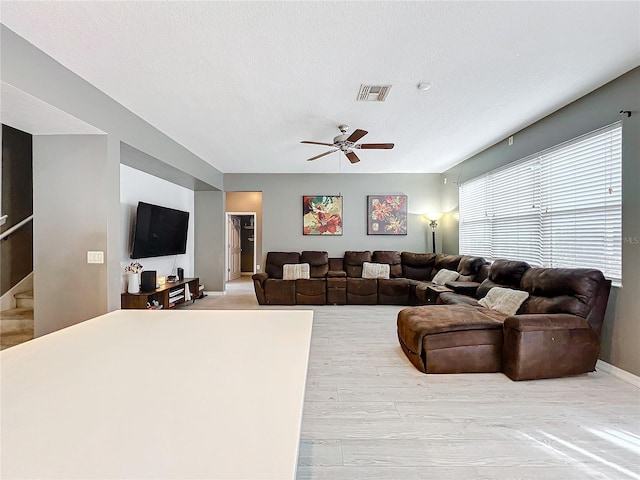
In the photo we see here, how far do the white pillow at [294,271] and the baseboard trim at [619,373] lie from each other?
4.41m

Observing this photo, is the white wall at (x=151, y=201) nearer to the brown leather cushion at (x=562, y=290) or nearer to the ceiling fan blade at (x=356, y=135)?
the ceiling fan blade at (x=356, y=135)

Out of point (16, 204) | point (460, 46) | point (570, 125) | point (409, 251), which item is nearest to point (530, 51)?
point (460, 46)

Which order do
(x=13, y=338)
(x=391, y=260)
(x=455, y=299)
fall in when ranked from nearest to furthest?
(x=13, y=338) < (x=455, y=299) < (x=391, y=260)

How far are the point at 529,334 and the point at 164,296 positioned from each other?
4.58m

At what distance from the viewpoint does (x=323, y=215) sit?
22.8 ft

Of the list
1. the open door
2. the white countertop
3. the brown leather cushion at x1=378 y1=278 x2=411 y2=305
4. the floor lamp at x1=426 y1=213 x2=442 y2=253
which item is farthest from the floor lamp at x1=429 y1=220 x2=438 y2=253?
the white countertop

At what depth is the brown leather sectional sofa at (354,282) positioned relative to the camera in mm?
5922

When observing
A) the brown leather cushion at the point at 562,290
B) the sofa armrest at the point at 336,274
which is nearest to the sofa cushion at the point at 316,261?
the sofa armrest at the point at 336,274

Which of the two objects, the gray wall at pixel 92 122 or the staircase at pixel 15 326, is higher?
the gray wall at pixel 92 122

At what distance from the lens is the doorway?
31.7 ft

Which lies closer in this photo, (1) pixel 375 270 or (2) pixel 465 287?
(2) pixel 465 287

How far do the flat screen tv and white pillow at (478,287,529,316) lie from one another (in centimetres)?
468

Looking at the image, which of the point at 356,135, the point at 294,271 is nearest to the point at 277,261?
the point at 294,271

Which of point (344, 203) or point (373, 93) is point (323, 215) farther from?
point (373, 93)
